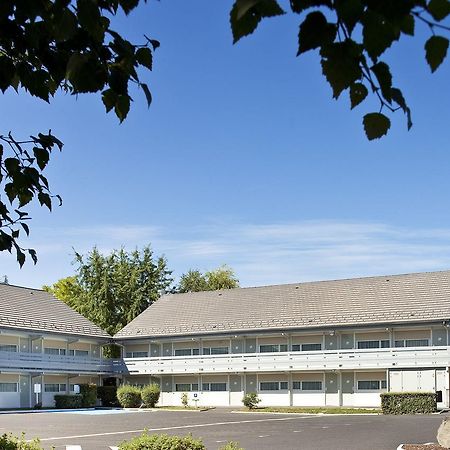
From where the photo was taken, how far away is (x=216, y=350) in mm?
52500

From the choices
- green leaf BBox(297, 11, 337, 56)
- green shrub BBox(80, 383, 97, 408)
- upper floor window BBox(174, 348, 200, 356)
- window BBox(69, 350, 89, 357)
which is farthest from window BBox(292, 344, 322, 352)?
A: green leaf BBox(297, 11, 337, 56)

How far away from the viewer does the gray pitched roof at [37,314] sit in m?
49.7

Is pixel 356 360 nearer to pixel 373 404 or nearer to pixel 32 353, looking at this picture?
pixel 373 404

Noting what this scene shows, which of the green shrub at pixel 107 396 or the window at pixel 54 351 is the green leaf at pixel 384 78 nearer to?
the window at pixel 54 351

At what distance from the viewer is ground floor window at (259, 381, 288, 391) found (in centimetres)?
4953

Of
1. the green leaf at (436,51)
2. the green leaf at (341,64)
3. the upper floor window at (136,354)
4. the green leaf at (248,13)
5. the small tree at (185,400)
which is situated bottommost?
the small tree at (185,400)

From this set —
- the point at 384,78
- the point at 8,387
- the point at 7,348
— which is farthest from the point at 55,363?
the point at 384,78

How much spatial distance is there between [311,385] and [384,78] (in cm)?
4765

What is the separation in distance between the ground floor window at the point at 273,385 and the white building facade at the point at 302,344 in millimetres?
65

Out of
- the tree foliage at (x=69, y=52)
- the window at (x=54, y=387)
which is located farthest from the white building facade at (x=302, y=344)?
the tree foliage at (x=69, y=52)

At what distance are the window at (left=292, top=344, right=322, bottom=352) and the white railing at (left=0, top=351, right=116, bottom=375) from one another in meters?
13.7

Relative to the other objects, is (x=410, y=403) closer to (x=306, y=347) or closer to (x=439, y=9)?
(x=306, y=347)

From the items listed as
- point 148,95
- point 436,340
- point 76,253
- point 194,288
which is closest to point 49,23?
point 148,95

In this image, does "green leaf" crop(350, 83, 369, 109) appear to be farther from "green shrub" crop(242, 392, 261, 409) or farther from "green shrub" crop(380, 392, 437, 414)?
"green shrub" crop(242, 392, 261, 409)
